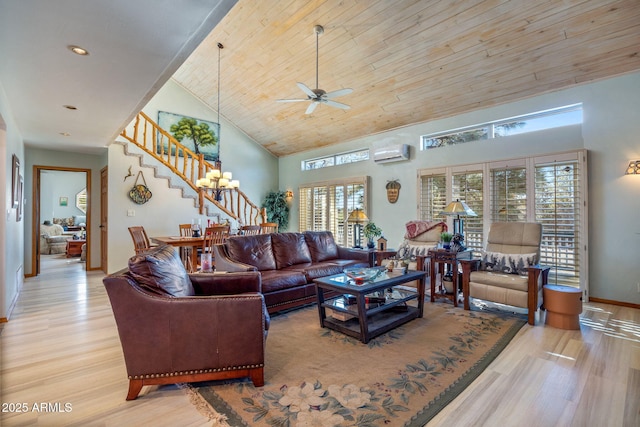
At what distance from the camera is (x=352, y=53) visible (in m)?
5.00

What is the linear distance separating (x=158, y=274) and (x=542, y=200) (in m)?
5.21

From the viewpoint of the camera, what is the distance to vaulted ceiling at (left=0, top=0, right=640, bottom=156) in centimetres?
229

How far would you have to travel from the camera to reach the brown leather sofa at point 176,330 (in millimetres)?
1983

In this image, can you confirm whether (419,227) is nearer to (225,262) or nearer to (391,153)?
(391,153)

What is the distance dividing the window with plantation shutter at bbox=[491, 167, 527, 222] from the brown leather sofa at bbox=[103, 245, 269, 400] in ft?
14.8

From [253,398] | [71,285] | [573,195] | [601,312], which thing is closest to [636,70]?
[573,195]

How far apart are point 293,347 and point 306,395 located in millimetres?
744

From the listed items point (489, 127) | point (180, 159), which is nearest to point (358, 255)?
point (489, 127)

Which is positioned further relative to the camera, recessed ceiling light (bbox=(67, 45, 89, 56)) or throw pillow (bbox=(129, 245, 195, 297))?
recessed ceiling light (bbox=(67, 45, 89, 56))

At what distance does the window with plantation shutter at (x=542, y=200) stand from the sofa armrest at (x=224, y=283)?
414 cm

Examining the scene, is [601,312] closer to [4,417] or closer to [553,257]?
[553,257]

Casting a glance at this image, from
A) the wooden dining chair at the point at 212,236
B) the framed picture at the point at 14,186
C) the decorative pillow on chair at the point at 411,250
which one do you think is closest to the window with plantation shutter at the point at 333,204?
the decorative pillow on chair at the point at 411,250

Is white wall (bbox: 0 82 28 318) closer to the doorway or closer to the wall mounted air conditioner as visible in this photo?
the wall mounted air conditioner

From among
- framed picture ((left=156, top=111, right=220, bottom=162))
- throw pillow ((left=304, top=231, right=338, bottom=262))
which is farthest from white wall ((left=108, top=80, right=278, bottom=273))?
throw pillow ((left=304, top=231, right=338, bottom=262))
